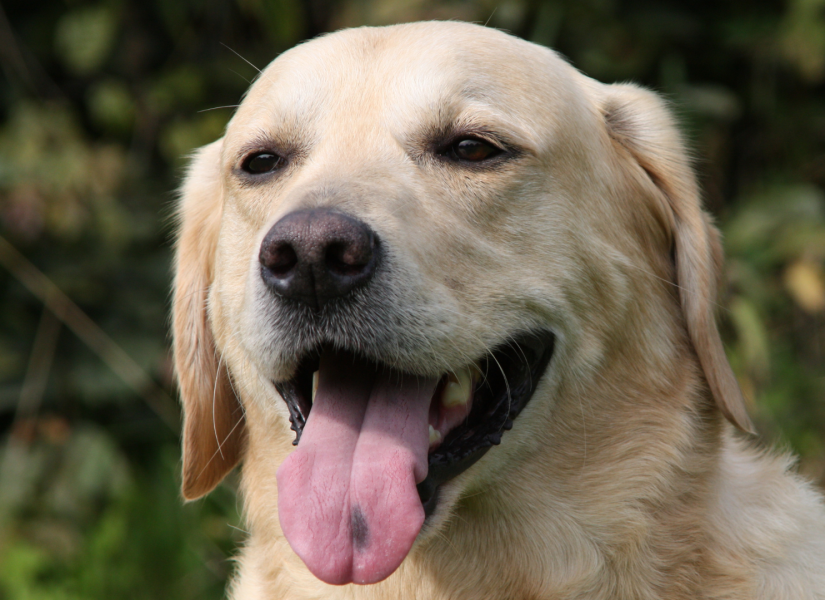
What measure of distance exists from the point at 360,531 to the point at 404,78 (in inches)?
52.1

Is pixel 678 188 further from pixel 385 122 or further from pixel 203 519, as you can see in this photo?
pixel 203 519

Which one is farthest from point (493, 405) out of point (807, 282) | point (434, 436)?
point (807, 282)

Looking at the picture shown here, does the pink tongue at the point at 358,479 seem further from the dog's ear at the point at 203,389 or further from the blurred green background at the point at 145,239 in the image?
the blurred green background at the point at 145,239

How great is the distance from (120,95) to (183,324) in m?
2.35

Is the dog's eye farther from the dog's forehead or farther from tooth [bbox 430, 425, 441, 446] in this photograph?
tooth [bbox 430, 425, 441, 446]

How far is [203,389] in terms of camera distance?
9.83 feet

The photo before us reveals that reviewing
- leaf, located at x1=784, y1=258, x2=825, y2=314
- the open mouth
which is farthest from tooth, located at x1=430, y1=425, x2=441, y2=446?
leaf, located at x1=784, y1=258, x2=825, y2=314

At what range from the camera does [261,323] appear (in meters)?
2.30

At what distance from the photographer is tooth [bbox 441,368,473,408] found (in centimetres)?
242

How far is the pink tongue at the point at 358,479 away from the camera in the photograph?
2070mm

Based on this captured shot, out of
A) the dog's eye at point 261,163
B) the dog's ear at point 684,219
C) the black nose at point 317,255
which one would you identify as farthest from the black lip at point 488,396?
the dog's eye at point 261,163

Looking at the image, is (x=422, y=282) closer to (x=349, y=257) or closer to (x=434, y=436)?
(x=349, y=257)

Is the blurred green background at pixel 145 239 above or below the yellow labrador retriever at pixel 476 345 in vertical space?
below

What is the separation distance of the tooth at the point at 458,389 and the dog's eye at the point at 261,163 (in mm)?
888
